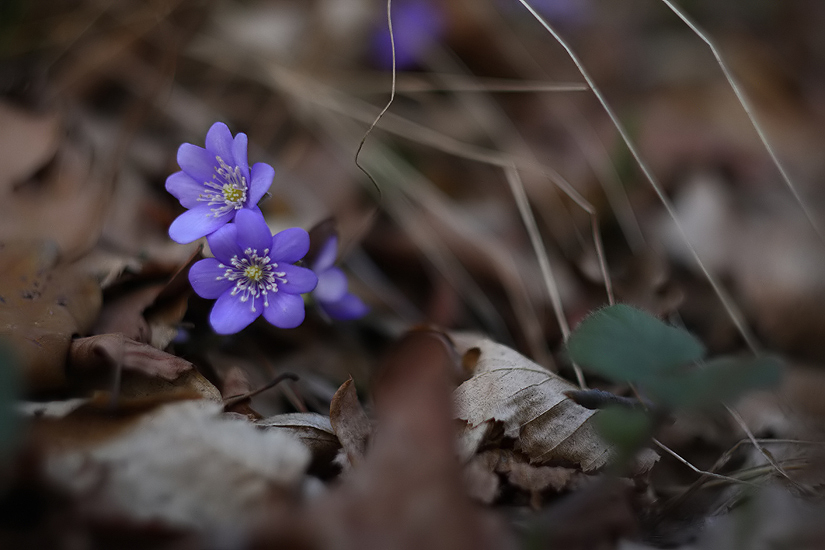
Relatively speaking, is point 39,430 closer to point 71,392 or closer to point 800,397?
point 71,392

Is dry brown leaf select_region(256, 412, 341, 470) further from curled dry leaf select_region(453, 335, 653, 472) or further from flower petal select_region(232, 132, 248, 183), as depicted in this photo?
flower petal select_region(232, 132, 248, 183)

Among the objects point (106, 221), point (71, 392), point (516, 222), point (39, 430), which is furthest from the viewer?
point (516, 222)

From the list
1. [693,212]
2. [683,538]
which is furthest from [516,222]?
[683,538]

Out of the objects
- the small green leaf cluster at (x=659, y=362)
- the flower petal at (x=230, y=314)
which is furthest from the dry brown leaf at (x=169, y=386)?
the small green leaf cluster at (x=659, y=362)

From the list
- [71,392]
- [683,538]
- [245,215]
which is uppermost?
[245,215]

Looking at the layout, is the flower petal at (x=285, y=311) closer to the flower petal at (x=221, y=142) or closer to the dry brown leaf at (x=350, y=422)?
the dry brown leaf at (x=350, y=422)

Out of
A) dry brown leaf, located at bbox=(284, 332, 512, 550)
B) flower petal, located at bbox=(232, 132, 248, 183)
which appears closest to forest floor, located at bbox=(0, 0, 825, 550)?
dry brown leaf, located at bbox=(284, 332, 512, 550)

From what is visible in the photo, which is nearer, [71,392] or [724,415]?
[71,392]
